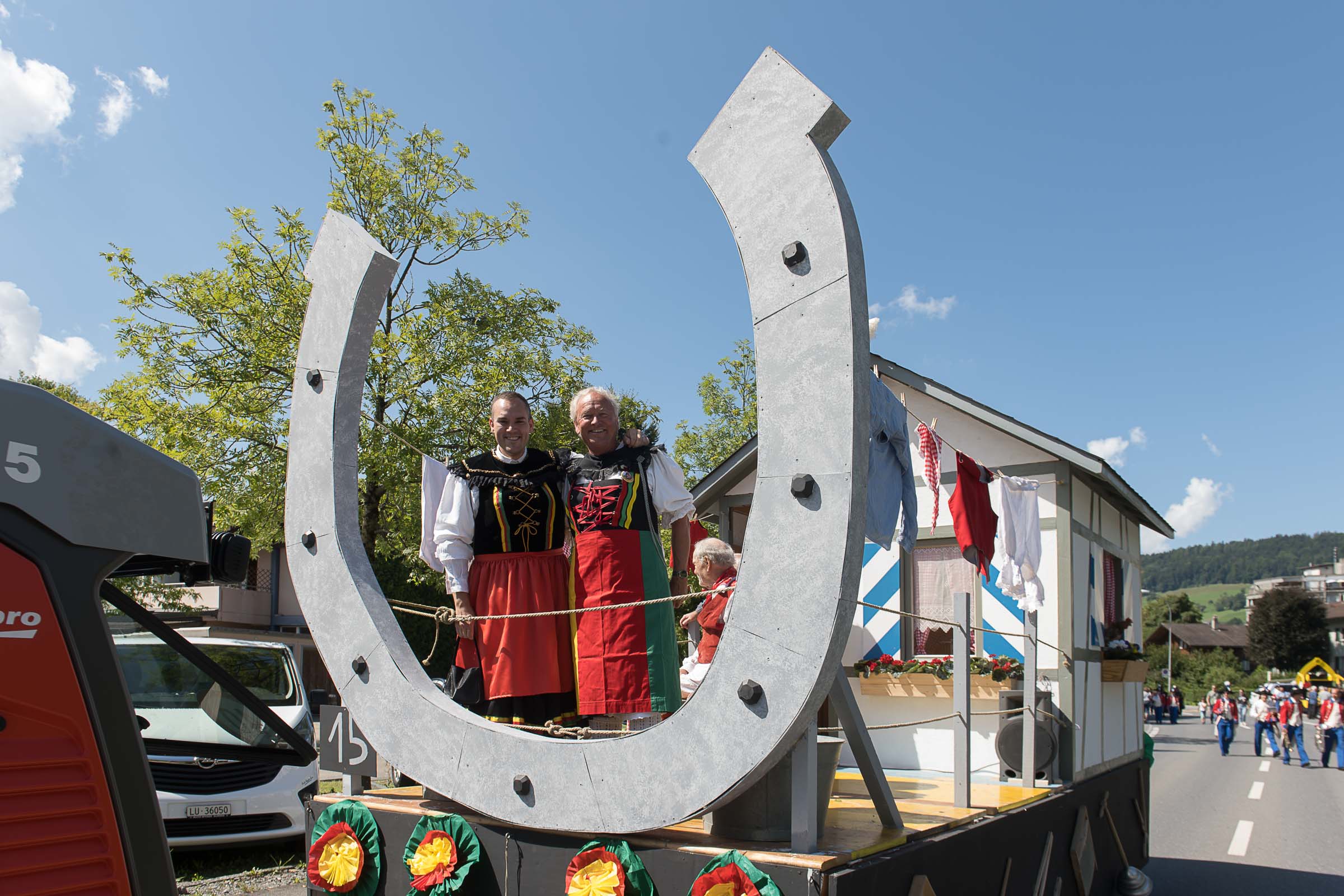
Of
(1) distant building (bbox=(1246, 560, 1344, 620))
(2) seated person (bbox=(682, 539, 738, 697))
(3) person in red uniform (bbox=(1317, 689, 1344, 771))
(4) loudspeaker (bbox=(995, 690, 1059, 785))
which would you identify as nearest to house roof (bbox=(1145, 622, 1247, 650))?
(1) distant building (bbox=(1246, 560, 1344, 620))

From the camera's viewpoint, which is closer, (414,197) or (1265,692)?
(414,197)

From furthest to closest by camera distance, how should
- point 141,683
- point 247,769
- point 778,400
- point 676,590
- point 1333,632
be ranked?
point 1333,632 → point 247,769 → point 141,683 → point 676,590 → point 778,400

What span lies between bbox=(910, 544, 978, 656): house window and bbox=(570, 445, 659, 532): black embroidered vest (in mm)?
5587

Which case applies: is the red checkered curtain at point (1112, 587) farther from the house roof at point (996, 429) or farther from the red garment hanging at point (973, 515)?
the red garment hanging at point (973, 515)

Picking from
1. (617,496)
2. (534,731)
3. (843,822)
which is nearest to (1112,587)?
(843,822)

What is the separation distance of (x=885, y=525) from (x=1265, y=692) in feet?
122

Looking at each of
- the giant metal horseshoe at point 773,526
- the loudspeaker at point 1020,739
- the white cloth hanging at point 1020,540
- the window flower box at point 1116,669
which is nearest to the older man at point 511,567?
the giant metal horseshoe at point 773,526

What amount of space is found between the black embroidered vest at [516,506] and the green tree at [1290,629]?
85470 mm

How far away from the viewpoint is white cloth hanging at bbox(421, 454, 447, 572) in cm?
374

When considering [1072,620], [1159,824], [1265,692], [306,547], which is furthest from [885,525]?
[1265,692]

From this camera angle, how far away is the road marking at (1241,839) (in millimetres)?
10884

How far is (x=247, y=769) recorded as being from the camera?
744 centimetres

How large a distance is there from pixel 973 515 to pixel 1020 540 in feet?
2.84

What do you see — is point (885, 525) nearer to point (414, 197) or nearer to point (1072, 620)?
point (1072, 620)
